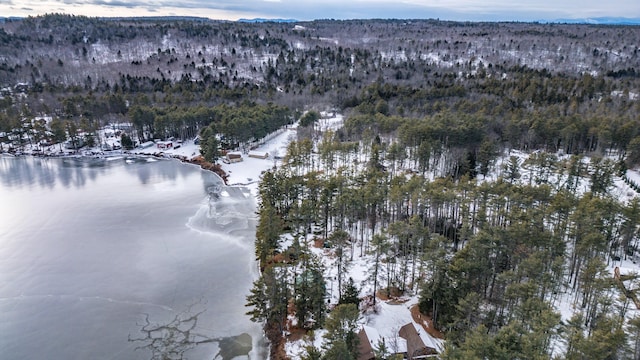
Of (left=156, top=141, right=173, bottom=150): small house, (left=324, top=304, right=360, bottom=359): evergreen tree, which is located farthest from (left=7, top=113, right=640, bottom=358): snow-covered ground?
(left=324, top=304, right=360, bottom=359): evergreen tree

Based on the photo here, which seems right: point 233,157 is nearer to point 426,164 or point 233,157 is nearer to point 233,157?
point 233,157

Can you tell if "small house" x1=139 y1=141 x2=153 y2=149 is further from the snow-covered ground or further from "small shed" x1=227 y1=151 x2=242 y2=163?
"small shed" x1=227 y1=151 x2=242 y2=163

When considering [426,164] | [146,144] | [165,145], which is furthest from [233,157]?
[426,164]

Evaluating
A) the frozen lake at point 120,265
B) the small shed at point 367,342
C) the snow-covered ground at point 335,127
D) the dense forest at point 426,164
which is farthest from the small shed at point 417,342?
the frozen lake at point 120,265

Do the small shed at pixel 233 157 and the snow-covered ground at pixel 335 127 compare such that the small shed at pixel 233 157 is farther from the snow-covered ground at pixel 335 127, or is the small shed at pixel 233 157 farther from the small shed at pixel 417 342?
the small shed at pixel 417 342

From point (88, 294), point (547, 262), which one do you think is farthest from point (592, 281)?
point (88, 294)
